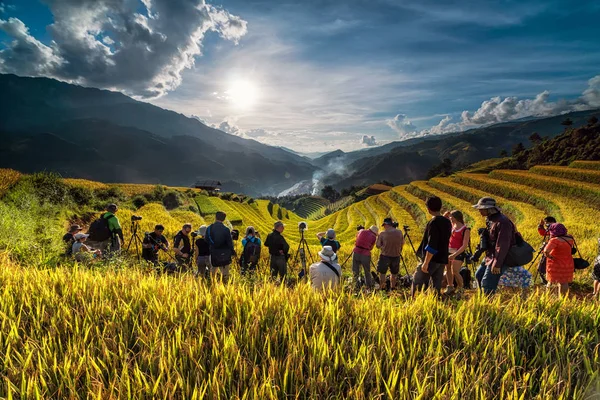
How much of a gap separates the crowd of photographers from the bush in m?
28.0

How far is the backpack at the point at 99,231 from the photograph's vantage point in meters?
8.48

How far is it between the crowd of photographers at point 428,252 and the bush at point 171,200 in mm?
27976

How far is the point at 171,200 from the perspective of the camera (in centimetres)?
3575

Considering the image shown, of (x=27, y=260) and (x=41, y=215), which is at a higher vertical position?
(x=41, y=215)

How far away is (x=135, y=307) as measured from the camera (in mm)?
2936

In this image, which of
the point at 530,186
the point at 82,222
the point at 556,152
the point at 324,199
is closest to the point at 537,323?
the point at 82,222

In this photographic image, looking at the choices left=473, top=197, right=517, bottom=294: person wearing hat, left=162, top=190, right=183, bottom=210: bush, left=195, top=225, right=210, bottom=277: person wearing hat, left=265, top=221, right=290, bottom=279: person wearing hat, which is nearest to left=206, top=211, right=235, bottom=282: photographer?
left=195, top=225, right=210, bottom=277: person wearing hat

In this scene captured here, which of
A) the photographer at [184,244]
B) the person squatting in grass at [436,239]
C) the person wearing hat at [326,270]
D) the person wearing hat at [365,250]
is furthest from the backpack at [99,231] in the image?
the person squatting in grass at [436,239]

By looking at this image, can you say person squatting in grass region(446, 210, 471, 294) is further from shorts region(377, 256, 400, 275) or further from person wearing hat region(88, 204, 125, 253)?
person wearing hat region(88, 204, 125, 253)

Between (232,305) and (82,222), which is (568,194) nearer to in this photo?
(232,305)

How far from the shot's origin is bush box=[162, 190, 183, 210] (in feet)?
114

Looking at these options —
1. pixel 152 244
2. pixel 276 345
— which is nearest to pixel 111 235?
pixel 152 244

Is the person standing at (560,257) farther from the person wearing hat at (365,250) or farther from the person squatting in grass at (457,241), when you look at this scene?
the person wearing hat at (365,250)

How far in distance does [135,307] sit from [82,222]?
16032 millimetres
